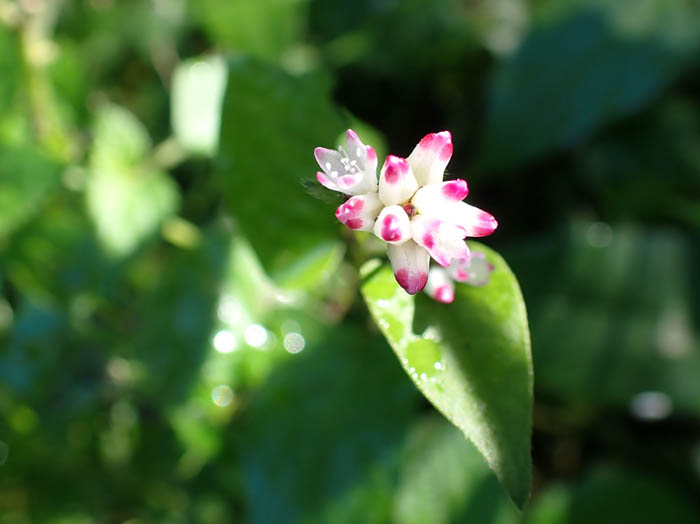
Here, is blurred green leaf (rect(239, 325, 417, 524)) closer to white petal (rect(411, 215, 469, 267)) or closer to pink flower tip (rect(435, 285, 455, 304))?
pink flower tip (rect(435, 285, 455, 304))

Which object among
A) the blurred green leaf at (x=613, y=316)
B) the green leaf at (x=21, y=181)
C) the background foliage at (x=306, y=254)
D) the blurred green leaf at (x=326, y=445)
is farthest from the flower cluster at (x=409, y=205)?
the blurred green leaf at (x=613, y=316)

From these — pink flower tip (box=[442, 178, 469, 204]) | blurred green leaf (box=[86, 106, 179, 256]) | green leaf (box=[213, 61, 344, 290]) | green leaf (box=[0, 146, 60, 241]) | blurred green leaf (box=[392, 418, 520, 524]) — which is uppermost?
pink flower tip (box=[442, 178, 469, 204])

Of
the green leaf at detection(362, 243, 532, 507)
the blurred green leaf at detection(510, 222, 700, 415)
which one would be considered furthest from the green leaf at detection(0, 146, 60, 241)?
the blurred green leaf at detection(510, 222, 700, 415)

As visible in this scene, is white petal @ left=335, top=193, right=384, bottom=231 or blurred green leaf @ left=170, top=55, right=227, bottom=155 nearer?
white petal @ left=335, top=193, right=384, bottom=231

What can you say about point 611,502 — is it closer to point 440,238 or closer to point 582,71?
point 582,71

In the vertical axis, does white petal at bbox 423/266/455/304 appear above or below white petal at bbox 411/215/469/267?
below

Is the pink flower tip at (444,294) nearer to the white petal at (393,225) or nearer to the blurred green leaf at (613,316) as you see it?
the white petal at (393,225)

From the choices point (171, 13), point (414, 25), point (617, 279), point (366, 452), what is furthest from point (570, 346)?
point (171, 13)
